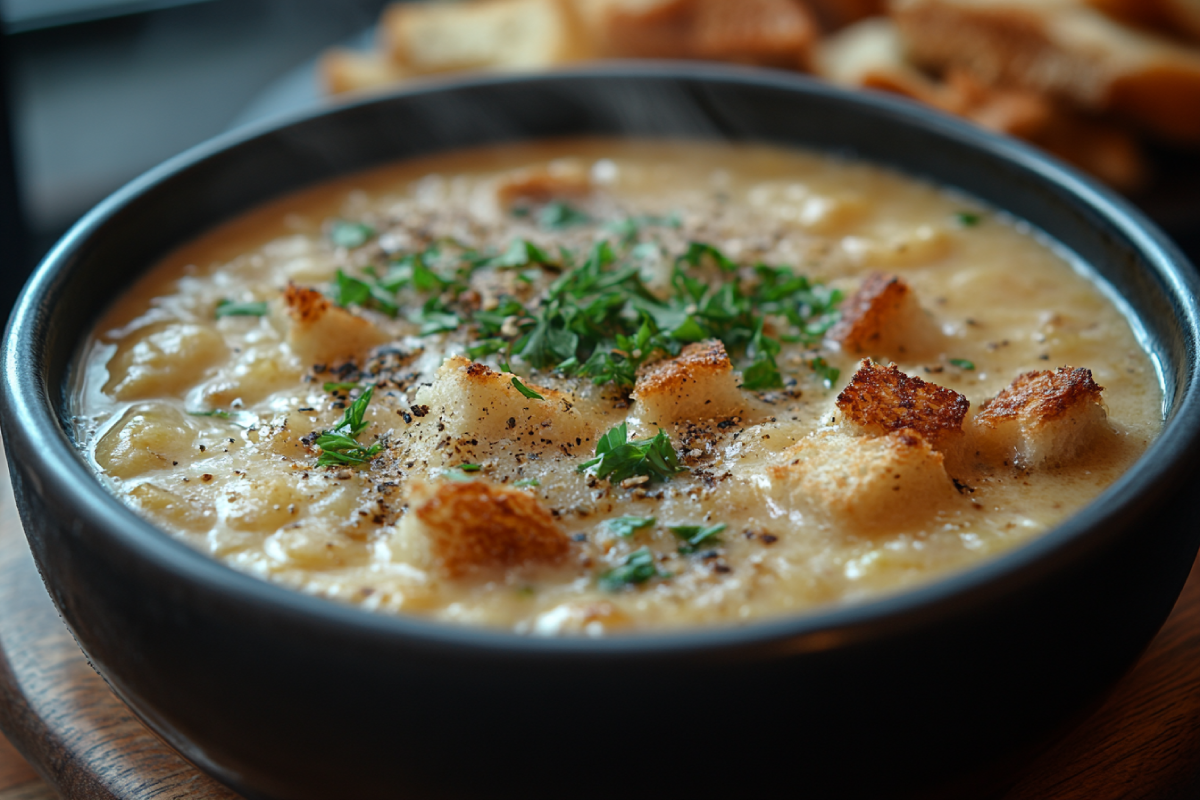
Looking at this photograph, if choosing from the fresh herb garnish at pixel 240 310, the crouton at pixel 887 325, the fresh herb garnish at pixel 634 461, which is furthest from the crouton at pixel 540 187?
the fresh herb garnish at pixel 634 461

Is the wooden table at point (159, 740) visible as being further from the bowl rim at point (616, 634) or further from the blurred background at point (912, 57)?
the blurred background at point (912, 57)

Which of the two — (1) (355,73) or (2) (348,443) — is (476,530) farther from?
(1) (355,73)

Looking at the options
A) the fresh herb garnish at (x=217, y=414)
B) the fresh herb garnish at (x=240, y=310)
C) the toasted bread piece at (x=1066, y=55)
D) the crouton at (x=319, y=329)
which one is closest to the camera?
the fresh herb garnish at (x=217, y=414)

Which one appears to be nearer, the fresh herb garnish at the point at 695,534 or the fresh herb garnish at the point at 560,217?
the fresh herb garnish at the point at 695,534

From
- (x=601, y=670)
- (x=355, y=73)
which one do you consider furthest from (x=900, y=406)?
(x=355, y=73)

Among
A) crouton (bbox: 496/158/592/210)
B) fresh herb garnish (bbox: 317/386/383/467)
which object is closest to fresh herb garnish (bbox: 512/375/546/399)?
fresh herb garnish (bbox: 317/386/383/467)

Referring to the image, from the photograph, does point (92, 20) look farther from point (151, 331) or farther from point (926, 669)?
point (926, 669)
